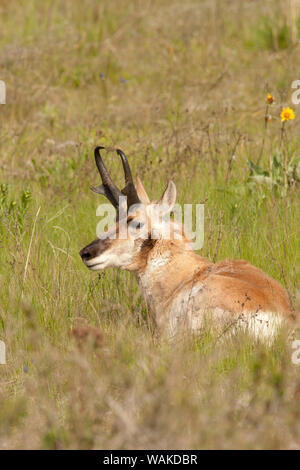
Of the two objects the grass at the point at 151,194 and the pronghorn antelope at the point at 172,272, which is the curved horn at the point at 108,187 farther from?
the grass at the point at 151,194

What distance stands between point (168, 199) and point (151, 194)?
4.60 ft

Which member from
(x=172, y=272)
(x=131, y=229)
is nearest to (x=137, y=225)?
(x=131, y=229)

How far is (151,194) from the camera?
21.9 ft

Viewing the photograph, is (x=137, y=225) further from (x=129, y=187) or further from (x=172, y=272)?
(x=172, y=272)

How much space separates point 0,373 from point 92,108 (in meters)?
6.34

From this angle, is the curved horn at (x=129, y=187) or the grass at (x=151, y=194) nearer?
the grass at (x=151, y=194)

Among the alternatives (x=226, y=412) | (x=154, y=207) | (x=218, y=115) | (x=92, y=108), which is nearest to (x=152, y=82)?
(x=92, y=108)

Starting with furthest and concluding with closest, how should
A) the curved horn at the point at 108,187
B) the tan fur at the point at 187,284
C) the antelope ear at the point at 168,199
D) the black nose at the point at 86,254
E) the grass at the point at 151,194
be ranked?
the curved horn at the point at 108,187 → the antelope ear at the point at 168,199 → the black nose at the point at 86,254 → the tan fur at the point at 187,284 → the grass at the point at 151,194

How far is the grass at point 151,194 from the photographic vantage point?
365 cm

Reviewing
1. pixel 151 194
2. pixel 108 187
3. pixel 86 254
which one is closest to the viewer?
pixel 86 254

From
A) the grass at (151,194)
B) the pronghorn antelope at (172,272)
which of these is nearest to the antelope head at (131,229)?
the pronghorn antelope at (172,272)

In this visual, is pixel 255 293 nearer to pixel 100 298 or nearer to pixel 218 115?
pixel 100 298

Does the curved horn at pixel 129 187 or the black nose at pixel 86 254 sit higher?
the curved horn at pixel 129 187

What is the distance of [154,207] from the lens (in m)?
5.36
